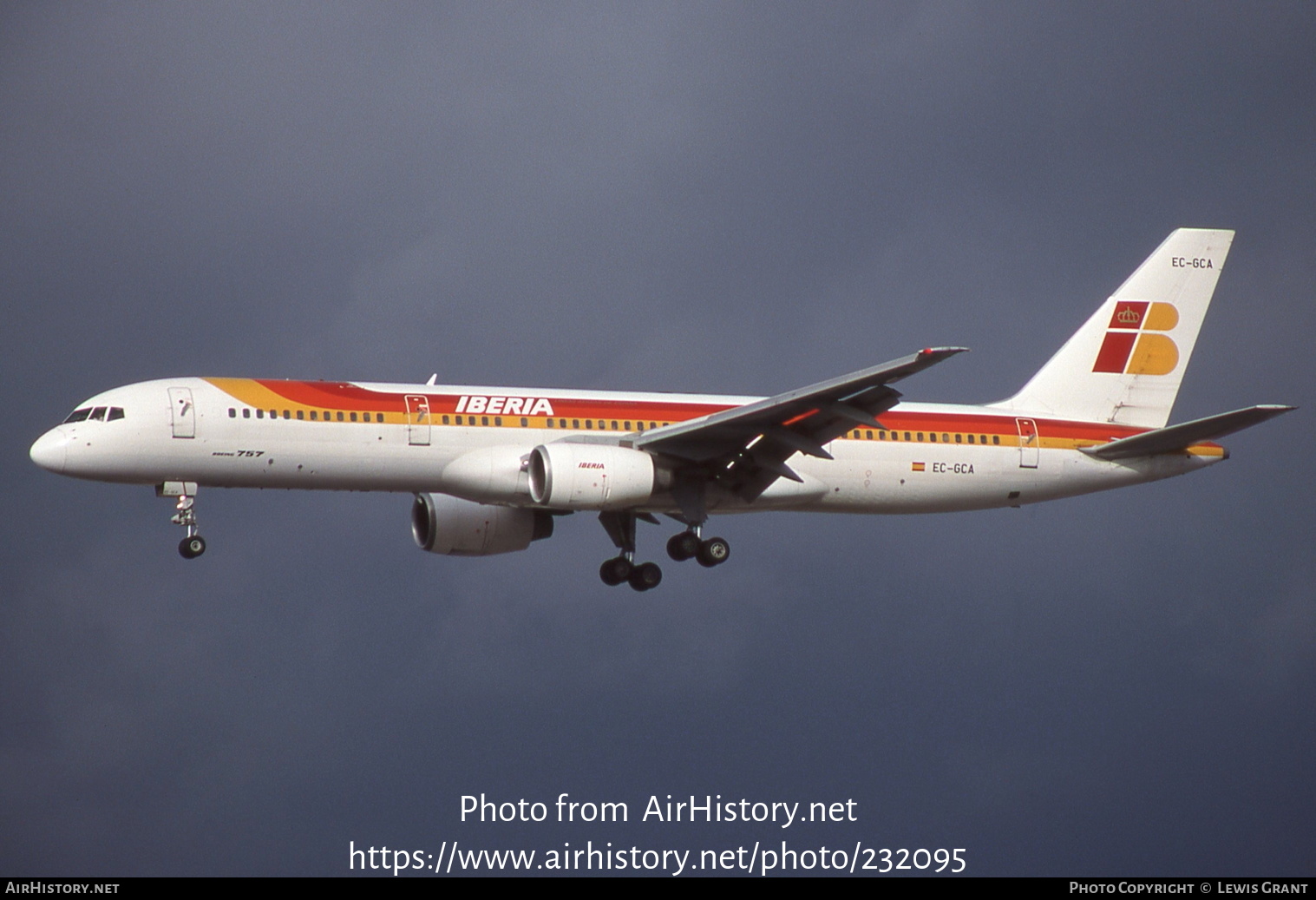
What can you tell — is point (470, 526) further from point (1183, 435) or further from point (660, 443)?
point (1183, 435)

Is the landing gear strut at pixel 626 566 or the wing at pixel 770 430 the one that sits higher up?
the wing at pixel 770 430

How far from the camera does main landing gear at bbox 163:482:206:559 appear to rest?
4634 centimetres

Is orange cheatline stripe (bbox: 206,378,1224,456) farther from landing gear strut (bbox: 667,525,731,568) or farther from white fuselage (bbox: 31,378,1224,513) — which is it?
landing gear strut (bbox: 667,525,731,568)

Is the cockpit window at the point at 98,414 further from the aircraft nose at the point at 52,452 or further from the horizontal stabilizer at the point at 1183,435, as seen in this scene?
the horizontal stabilizer at the point at 1183,435

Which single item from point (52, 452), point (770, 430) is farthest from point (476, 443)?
point (52, 452)

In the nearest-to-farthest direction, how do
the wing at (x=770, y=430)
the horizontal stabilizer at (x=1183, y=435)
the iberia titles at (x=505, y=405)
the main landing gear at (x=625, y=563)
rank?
the wing at (x=770, y=430) < the horizontal stabilizer at (x=1183, y=435) < the iberia titles at (x=505, y=405) < the main landing gear at (x=625, y=563)

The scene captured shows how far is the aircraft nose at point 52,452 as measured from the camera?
1795 inches

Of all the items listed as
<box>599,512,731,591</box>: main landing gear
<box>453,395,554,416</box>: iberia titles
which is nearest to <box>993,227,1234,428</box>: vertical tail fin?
<box>599,512,731,591</box>: main landing gear

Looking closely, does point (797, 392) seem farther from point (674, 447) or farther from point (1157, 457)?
point (1157, 457)

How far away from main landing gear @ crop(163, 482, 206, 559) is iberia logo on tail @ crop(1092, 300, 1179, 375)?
26.4 meters

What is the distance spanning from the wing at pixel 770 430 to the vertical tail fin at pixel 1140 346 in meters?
8.18

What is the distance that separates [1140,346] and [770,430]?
47.9 ft

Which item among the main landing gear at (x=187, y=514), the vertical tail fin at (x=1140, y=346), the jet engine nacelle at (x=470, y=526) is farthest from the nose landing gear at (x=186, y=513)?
the vertical tail fin at (x=1140, y=346)
